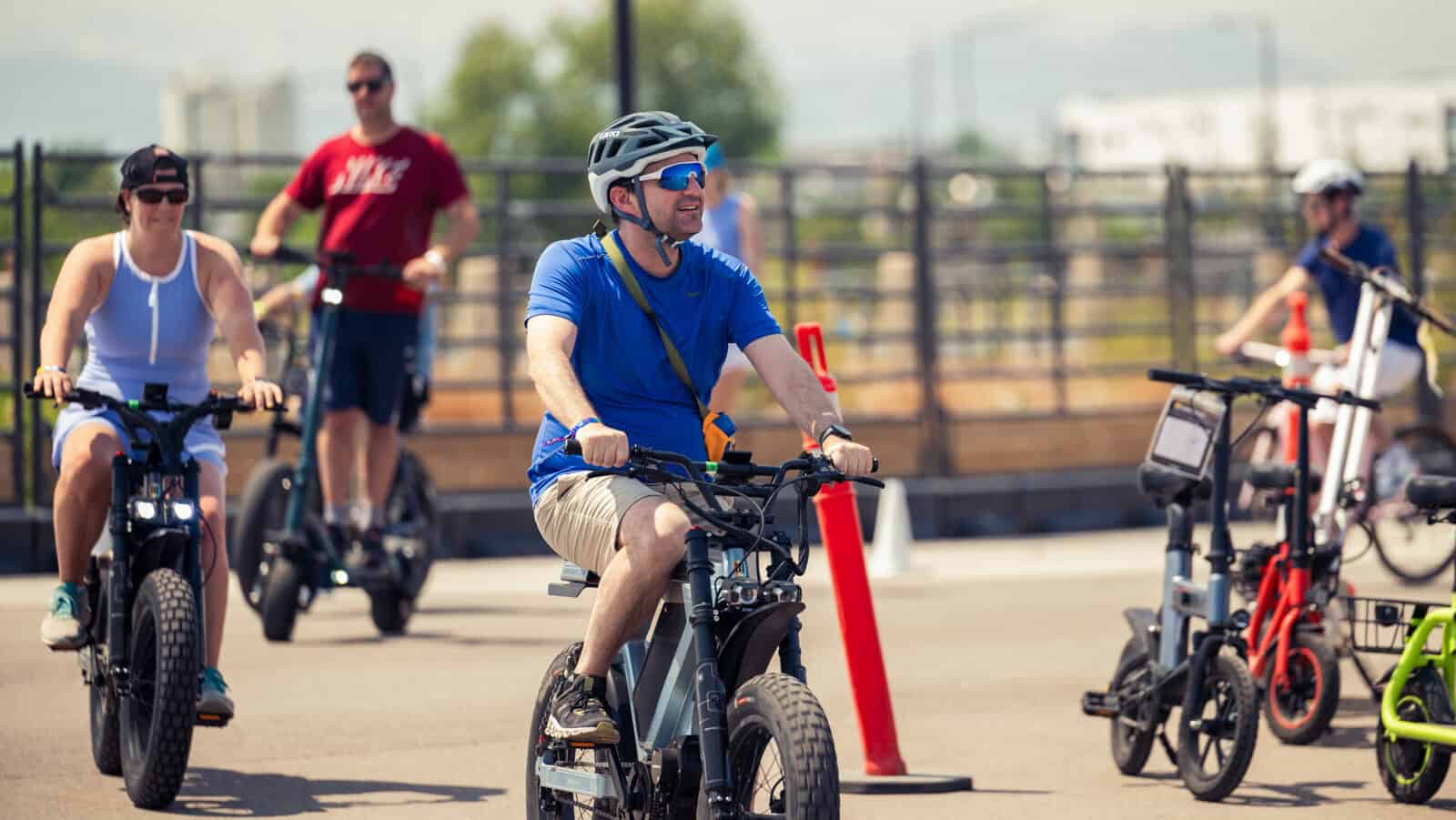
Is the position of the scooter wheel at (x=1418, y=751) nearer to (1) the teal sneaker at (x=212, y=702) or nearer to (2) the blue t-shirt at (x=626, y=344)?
(2) the blue t-shirt at (x=626, y=344)

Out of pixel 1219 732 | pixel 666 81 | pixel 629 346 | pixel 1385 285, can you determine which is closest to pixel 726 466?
pixel 629 346

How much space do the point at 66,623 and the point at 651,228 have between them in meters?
2.70

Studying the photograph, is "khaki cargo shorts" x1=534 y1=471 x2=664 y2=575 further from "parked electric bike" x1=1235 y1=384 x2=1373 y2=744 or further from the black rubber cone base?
"parked electric bike" x1=1235 y1=384 x2=1373 y2=744

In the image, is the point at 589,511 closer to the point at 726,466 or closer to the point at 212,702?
the point at 726,466

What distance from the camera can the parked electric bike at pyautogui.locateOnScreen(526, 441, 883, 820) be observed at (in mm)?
5191

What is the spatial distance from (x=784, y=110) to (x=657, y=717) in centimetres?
11119

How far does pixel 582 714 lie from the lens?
18.8 ft

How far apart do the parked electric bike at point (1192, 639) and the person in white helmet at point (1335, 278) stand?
223 centimetres

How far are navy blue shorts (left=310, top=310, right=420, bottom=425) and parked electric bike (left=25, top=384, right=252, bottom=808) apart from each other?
322cm

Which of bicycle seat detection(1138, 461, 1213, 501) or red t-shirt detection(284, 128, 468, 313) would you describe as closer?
bicycle seat detection(1138, 461, 1213, 501)

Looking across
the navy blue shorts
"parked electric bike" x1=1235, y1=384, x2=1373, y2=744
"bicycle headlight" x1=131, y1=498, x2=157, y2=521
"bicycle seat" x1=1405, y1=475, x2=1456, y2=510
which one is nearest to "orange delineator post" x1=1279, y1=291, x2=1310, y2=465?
"parked electric bike" x1=1235, y1=384, x2=1373, y2=744

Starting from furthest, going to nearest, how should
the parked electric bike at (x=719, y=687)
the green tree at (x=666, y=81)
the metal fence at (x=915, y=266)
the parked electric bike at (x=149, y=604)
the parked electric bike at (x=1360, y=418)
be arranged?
the green tree at (x=666, y=81)
the metal fence at (x=915, y=266)
the parked electric bike at (x=1360, y=418)
the parked electric bike at (x=149, y=604)
the parked electric bike at (x=719, y=687)

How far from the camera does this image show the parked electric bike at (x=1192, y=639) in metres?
7.24

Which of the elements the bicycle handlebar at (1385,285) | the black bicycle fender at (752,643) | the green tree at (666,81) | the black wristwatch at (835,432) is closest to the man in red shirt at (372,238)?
the bicycle handlebar at (1385,285)
